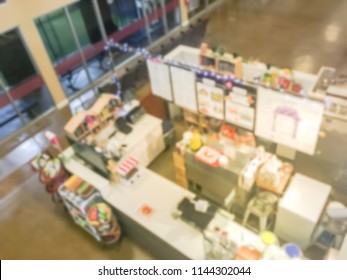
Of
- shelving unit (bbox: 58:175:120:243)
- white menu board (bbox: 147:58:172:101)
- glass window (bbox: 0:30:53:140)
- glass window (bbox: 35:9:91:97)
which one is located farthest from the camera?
glass window (bbox: 35:9:91:97)

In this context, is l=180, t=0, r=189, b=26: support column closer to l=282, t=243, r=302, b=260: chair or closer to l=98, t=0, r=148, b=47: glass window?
l=98, t=0, r=148, b=47: glass window

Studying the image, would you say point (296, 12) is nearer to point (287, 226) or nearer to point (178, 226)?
point (287, 226)

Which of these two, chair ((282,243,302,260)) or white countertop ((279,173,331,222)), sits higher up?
chair ((282,243,302,260))

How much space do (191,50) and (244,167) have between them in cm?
291

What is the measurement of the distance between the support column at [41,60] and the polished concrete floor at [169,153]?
0.41 metres

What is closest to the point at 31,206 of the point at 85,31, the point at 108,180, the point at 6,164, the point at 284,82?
the point at 6,164

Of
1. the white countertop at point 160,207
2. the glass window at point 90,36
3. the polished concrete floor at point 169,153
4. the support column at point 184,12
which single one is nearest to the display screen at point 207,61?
the polished concrete floor at point 169,153

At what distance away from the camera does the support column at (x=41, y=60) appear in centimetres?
606

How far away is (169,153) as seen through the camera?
18.7ft

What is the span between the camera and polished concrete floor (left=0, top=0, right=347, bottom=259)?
4562mm

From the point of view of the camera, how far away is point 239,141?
4.44 meters

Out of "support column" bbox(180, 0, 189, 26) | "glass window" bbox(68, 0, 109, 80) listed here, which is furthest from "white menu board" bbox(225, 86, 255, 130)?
"support column" bbox(180, 0, 189, 26)

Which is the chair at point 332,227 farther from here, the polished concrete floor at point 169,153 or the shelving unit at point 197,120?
the shelving unit at point 197,120

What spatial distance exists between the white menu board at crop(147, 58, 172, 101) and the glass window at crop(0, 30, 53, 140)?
293 centimetres
